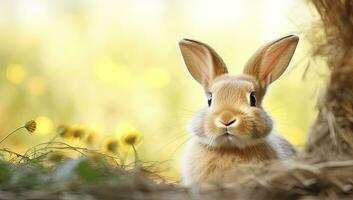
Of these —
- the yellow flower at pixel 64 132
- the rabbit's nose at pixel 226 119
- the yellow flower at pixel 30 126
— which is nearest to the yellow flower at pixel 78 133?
the yellow flower at pixel 64 132

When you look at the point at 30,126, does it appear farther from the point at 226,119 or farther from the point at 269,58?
the point at 269,58

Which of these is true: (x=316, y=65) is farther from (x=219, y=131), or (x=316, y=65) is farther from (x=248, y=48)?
→ (x=248, y=48)

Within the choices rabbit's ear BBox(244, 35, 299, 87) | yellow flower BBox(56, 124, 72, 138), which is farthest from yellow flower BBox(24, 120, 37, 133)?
rabbit's ear BBox(244, 35, 299, 87)

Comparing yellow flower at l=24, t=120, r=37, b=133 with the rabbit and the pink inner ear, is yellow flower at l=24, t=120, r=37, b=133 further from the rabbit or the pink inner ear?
the pink inner ear

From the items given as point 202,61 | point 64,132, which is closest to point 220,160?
point 202,61

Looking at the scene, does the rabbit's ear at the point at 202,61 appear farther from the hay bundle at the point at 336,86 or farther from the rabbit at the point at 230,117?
the hay bundle at the point at 336,86

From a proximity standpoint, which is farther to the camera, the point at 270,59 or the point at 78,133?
the point at 78,133

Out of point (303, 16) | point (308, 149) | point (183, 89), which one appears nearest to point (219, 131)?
point (308, 149)
